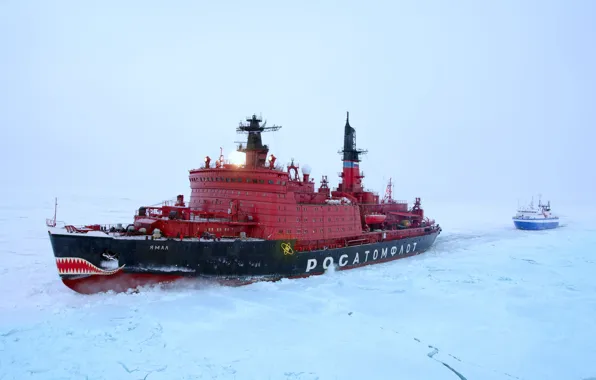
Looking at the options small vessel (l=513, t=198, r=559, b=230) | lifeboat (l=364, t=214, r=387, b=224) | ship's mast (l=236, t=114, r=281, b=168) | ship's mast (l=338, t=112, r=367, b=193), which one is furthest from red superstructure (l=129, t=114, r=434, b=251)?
small vessel (l=513, t=198, r=559, b=230)

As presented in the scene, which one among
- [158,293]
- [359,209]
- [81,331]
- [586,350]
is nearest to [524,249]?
[359,209]

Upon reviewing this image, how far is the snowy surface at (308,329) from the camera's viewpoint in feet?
29.5

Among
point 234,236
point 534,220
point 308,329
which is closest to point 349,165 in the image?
point 234,236

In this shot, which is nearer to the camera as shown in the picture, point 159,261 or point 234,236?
point 159,261

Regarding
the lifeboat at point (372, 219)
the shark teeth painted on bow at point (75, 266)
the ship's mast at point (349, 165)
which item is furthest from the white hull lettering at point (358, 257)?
the ship's mast at point (349, 165)

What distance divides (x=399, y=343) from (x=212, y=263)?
8130 millimetres

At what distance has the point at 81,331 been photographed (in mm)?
10539

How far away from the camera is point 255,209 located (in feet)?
58.5

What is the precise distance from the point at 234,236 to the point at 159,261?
3.48 metres

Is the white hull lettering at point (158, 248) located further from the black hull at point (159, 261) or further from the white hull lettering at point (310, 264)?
the white hull lettering at point (310, 264)

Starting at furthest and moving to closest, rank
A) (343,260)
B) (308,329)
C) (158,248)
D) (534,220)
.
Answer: (534,220), (343,260), (158,248), (308,329)

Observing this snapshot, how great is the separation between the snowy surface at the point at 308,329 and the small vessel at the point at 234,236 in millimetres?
770

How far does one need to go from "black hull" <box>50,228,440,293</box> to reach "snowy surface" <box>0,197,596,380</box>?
0.59m

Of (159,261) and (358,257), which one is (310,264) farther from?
(159,261)
